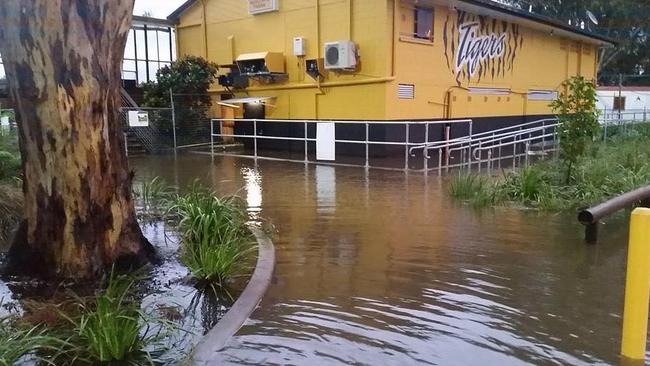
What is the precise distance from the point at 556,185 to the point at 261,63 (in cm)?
1128

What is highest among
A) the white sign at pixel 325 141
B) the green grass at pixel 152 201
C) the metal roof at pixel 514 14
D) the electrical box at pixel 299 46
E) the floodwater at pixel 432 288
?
the metal roof at pixel 514 14

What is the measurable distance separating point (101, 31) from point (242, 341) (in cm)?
265

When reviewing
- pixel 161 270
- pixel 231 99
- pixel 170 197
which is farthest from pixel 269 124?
pixel 161 270

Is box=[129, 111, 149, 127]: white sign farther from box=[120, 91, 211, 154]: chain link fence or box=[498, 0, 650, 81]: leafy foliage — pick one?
box=[498, 0, 650, 81]: leafy foliage

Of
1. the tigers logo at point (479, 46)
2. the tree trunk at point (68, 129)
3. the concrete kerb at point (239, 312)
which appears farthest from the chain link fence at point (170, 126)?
the concrete kerb at point (239, 312)

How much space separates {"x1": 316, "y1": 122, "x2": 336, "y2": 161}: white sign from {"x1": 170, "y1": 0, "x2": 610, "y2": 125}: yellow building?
2.01 meters

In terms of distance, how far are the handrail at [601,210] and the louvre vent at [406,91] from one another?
9.48 meters

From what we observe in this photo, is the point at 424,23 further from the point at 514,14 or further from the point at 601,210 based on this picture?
the point at 601,210

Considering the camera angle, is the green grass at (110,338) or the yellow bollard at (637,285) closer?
the yellow bollard at (637,285)

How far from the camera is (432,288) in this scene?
197 inches

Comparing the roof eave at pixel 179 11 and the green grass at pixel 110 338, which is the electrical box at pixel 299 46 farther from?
the green grass at pixel 110 338

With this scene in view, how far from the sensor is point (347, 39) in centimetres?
1644

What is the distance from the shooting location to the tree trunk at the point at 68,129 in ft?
14.9

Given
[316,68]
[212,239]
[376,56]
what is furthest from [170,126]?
[212,239]
